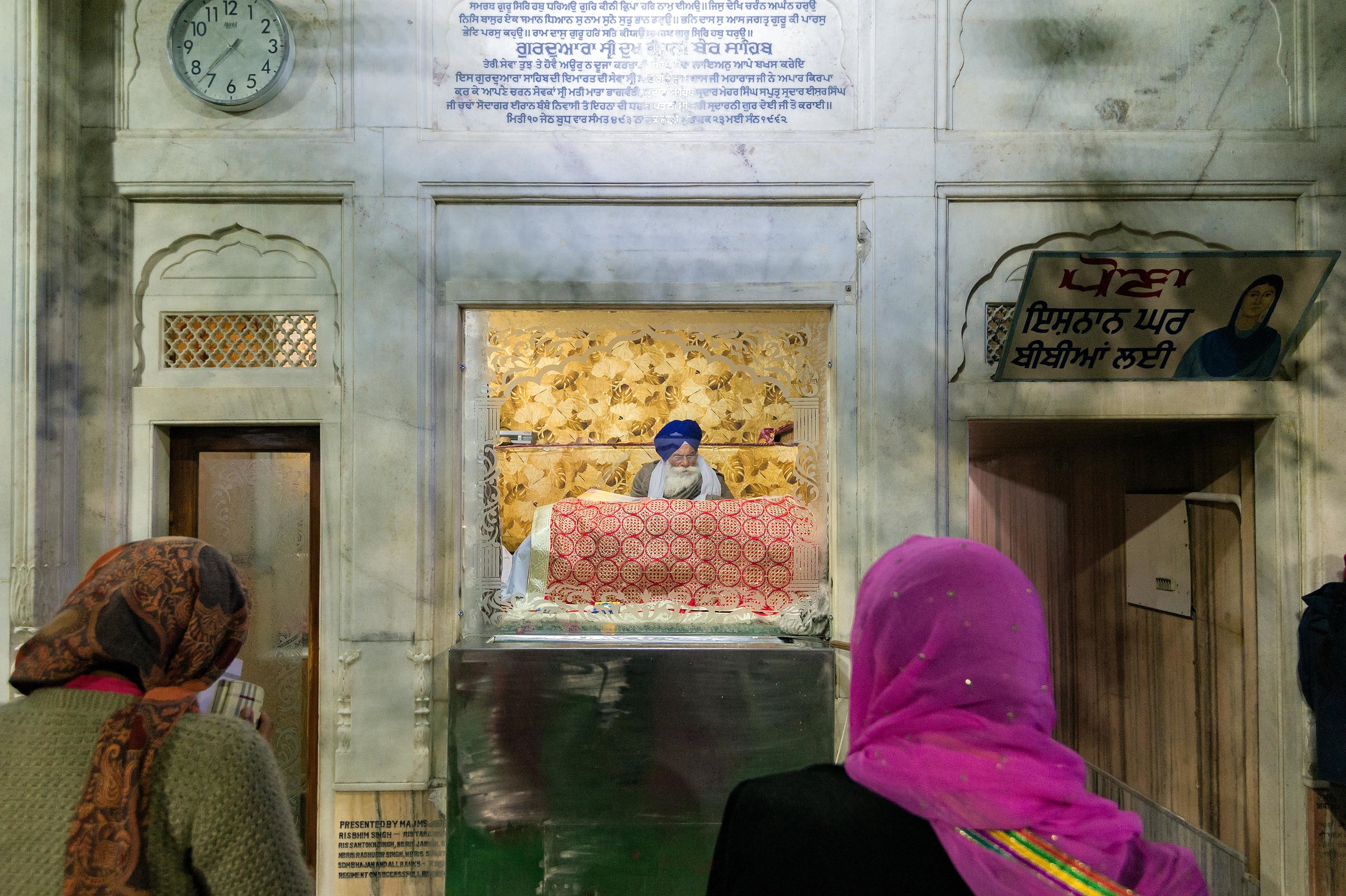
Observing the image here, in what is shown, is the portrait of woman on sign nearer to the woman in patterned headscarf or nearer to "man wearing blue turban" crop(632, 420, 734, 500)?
"man wearing blue turban" crop(632, 420, 734, 500)

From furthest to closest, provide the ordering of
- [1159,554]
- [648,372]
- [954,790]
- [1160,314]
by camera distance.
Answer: [648,372] < [1159,554] < [1160,314] < [954,790]

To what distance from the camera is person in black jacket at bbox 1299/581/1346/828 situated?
319 cm

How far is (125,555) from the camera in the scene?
1.55 meters

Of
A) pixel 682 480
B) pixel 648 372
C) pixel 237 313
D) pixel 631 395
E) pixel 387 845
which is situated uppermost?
pixel 237 313

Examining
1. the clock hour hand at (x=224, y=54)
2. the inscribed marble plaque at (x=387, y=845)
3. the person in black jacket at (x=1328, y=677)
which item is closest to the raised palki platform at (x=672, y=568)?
the inscribed marble plaque at (x=387, y=845)

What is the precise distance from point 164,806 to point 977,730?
140 centimetres

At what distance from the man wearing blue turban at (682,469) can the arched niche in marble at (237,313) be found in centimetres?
171

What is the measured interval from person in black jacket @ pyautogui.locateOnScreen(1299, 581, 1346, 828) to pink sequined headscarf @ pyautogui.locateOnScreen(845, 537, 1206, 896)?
279 cm

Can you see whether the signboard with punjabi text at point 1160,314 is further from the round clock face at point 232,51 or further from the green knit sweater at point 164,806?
the round clock face at point 232,51

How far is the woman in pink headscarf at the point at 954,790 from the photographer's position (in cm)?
110

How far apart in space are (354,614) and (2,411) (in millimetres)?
1693

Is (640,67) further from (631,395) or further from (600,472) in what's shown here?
(600,472)

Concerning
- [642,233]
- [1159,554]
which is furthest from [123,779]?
[1159,554]

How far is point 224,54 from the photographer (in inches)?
139
